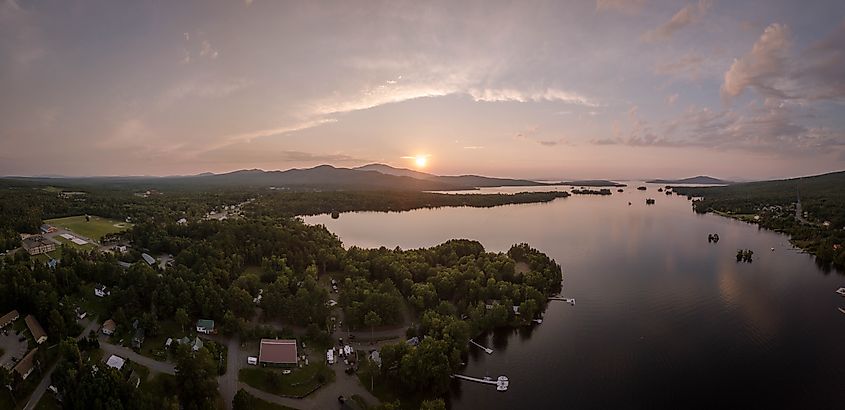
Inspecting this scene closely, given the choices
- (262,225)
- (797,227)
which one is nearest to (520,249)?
(262,225)

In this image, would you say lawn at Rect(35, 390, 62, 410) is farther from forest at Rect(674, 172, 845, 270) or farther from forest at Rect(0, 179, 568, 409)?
forest at Rect(674, 172, 845, 270)

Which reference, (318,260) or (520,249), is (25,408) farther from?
(520,249)

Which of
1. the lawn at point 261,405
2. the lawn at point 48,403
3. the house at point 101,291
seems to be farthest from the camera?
the house at point 101,291

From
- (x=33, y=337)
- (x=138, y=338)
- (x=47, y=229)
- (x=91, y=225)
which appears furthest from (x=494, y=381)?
(x=91, y=225)

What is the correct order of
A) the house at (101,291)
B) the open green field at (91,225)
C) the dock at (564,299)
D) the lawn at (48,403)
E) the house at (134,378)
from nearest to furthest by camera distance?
the lawn at (48,403) < the house at (134,378) < the house at (101,291) < the dock at (564,299) < the open green field at (91,225)

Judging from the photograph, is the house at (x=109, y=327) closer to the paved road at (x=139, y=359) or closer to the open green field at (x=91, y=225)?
the paved road at (x=139, y=359)

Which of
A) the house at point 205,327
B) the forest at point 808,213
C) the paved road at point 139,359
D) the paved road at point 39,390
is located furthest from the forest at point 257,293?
the forest at point 808,213

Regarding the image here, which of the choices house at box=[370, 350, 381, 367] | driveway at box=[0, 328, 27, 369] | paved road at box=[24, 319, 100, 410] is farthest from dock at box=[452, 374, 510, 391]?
driveway at box=[0, 328, 27, 369]
